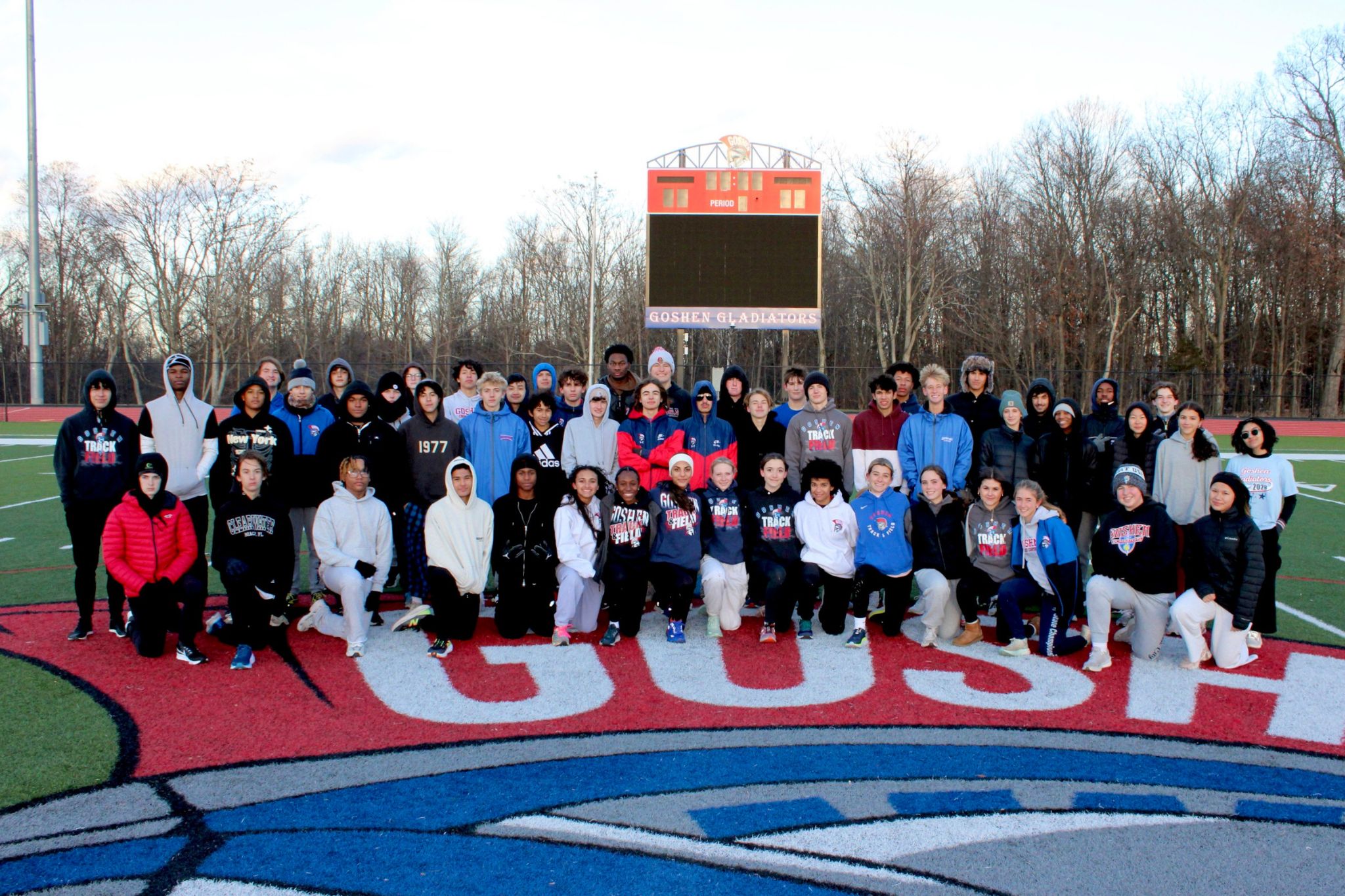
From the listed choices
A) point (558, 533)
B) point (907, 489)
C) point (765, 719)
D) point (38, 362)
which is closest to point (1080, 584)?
point (907, 489)

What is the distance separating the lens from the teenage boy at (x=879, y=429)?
6867 millimetres

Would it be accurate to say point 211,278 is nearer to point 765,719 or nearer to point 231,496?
point 231,496

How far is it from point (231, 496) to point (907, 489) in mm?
4732

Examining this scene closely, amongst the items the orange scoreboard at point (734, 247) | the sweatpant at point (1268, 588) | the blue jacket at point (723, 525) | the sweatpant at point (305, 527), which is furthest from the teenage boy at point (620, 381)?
the orange scoreboard at point (734, 247)

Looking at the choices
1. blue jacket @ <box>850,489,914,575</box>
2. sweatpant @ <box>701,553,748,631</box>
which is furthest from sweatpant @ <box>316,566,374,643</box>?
blue jacket @ <box>850,489,914,575</box>

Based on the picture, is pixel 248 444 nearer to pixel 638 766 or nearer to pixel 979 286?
pixel 638 766

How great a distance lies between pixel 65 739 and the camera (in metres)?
4.24

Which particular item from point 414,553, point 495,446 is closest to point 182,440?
point 414,553

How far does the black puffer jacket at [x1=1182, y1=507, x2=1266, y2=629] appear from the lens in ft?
17.5

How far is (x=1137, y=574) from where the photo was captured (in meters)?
5.58

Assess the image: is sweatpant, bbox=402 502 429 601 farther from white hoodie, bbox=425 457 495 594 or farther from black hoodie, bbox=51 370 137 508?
black hoodie, bbox=51 370 137 508

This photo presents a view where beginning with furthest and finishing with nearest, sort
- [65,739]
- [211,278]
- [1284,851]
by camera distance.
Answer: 1. [211,278]
2. [65,739]
3. [1284,851]

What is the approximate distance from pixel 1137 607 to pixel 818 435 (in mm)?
2444

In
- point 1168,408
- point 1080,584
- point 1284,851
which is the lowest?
point 1284,851
